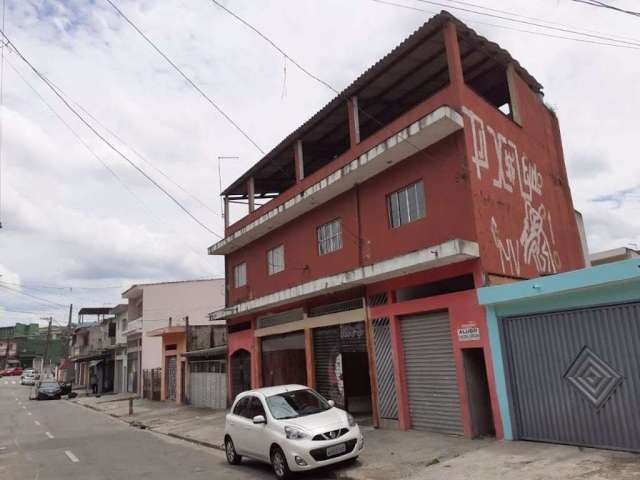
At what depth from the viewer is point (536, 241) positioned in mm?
13711

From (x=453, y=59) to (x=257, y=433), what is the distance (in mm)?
9297

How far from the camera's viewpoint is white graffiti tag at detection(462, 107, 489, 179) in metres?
11.9

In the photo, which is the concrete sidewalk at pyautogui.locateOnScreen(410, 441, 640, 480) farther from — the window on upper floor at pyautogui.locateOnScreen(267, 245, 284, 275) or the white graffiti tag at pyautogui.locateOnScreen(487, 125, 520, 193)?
the window on upper floor at pyautogui.locateOnScreen(267, 245, 284, 275)

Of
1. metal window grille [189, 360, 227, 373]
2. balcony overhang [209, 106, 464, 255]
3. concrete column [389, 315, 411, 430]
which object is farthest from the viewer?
metal window grille [189, 360, 227, 373]

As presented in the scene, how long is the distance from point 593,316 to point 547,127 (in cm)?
926

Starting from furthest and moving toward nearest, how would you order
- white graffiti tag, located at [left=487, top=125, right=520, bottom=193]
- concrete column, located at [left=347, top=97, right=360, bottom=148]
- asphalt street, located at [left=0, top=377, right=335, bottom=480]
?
1. concrete column, located at [left=347, top=97, right=360, bottom=148]
2. white graffiti tag, located at [left=487, top=125, right=520, bottom=193]
3. asphalt street, located at [left=0, top=377, right=335, bottom=480]

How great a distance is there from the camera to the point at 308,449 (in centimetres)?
873

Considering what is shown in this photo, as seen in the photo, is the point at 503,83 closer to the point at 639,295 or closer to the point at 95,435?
the point at 639,295

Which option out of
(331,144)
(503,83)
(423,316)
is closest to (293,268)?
(331,144)

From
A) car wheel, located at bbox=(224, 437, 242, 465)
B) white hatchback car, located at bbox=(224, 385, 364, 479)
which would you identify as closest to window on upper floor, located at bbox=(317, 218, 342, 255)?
white hatchback car, located at bbox=(224, 385, 364, 479)

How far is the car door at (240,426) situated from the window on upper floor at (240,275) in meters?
10.8

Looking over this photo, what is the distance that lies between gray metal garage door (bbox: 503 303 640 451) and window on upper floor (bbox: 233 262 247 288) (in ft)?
44.2

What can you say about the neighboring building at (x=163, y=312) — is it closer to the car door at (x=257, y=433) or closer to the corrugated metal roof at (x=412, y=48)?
the corrugated metal roof at (x=412, y=48)

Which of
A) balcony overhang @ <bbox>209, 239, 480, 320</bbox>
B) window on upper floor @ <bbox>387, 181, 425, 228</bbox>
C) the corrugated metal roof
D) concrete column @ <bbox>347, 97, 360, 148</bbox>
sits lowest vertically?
balcony overhang @ <bbox>209, 239, 480, 320</bbox>
